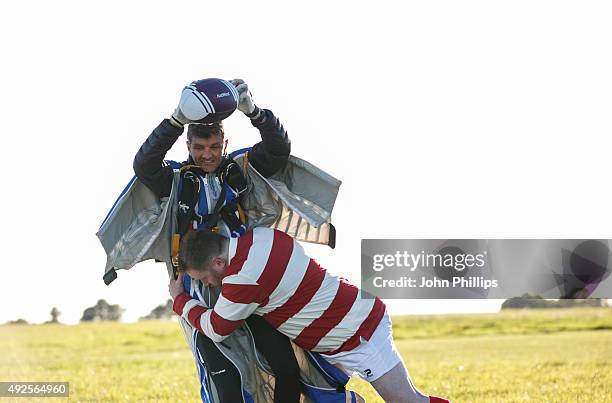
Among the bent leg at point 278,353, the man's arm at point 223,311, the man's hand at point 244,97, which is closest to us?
the man's arm at point 223,311

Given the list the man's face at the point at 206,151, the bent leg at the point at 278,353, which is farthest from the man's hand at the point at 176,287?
the man's face at the point at 206,151

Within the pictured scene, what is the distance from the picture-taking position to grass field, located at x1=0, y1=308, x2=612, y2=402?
32.0 feet

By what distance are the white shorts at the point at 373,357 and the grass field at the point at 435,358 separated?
144 inches

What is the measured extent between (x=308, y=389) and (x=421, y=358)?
30.8 feet

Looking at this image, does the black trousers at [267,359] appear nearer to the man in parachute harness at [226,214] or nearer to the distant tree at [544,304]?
the man in parachute harness at [226,214]

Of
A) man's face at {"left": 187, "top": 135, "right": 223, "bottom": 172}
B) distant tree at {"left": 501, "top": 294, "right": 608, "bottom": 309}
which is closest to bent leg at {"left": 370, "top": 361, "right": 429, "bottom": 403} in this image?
man's face at {"left": 187, "top": 135, "right": 223, "bottom": 172}

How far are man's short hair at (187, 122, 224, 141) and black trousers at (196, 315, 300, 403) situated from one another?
1.12 metres

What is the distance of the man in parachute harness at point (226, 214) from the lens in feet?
18.4

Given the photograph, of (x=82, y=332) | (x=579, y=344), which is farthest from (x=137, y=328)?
(x=579, y=344)

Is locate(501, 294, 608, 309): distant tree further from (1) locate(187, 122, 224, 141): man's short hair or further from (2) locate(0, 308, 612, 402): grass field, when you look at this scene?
(1) locate(187, 122, 224, 141): man's short hair

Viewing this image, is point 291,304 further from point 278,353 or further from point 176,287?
point 176,287

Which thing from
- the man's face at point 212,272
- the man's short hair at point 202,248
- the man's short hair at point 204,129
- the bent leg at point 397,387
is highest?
the man's short hair at point 204,129

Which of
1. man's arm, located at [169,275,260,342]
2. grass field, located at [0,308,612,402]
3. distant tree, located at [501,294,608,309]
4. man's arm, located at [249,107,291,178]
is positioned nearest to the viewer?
man's arm, located at [169,275,260,342]

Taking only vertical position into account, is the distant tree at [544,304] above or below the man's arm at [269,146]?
below
